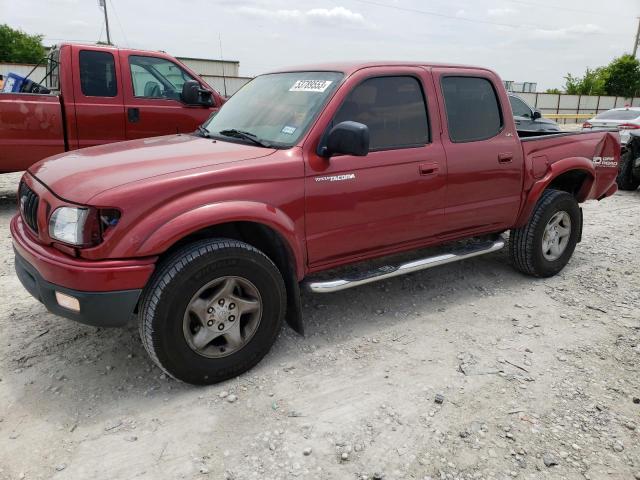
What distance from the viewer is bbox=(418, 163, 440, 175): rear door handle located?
145 inches

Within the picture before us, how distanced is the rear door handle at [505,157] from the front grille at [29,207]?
3322 millimetres

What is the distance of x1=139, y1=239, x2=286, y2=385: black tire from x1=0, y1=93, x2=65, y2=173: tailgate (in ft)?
15.7

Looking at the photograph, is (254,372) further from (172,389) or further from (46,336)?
(46,336)

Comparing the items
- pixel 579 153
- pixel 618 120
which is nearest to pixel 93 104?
pixel 579 153

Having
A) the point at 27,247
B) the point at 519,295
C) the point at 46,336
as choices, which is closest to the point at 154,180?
the point at 27,247

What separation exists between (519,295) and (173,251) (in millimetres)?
3032

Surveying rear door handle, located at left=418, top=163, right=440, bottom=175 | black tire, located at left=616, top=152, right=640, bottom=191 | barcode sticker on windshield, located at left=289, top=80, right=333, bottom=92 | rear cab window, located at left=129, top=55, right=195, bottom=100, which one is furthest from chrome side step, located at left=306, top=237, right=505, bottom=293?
black tire, located at left=616, top=152, right=640, bottom=191

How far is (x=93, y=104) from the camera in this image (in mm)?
6664

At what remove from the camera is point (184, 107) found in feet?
23.7

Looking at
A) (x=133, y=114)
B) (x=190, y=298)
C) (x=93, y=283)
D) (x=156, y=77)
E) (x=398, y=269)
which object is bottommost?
(x=398, y=269)

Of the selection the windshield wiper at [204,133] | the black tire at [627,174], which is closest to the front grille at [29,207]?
the windshield wiper at [204,133]

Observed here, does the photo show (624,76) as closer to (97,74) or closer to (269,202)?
(97,74)

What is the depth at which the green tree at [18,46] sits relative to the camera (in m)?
56.2

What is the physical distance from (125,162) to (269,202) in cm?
87
